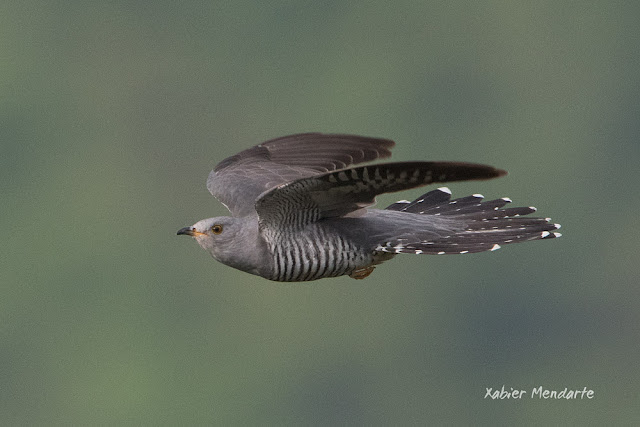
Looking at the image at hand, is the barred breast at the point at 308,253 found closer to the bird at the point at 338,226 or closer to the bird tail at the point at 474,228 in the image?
the bird at the point at 338,226

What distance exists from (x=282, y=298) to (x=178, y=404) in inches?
290

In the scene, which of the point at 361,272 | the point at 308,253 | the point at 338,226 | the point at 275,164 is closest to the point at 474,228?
the point at 361,272

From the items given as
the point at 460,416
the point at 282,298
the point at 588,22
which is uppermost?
the point at 588,22

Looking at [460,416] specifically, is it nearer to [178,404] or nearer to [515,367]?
[515,367]

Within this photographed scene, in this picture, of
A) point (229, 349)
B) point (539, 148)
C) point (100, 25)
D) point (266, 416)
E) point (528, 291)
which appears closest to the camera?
point (266, 416)

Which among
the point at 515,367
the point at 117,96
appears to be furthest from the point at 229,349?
the point at 117,96

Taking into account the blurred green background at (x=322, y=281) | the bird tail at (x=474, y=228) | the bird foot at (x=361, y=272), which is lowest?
the blurred green background at (x=322, y=281)

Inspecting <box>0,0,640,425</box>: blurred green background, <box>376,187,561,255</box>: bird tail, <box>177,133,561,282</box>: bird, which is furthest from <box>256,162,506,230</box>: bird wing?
<box>0,0,640,425</box>: blurred green background

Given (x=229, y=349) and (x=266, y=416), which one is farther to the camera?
(x=229, y=349)

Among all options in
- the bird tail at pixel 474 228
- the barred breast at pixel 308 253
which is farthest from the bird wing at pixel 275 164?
the bird tail at pixel 474 228

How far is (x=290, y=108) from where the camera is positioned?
74125 millimetres

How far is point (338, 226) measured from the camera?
38.5 feet

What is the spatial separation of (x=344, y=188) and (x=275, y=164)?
1795 mm

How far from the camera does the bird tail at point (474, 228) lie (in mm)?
11633
